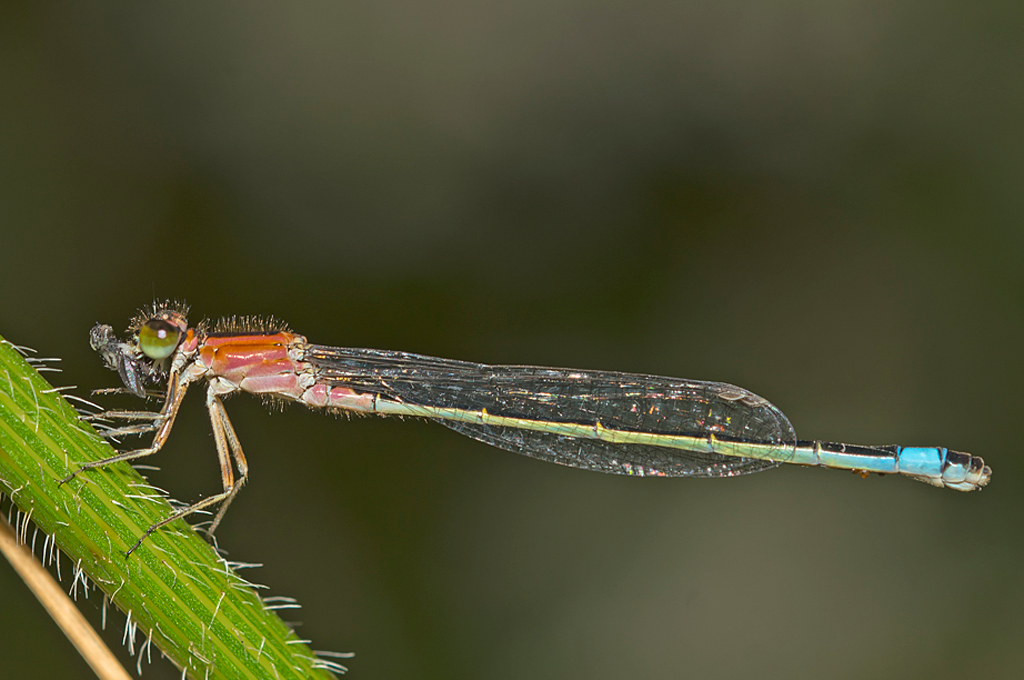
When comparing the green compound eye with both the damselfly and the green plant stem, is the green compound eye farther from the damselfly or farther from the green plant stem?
the green plant stem

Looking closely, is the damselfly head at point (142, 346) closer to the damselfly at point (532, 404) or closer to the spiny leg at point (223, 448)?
the damselfly at point (532, 404)

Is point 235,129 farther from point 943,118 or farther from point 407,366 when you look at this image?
point 943,118

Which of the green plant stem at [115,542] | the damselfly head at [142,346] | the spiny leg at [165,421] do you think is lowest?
the green plant stem at [115,542]

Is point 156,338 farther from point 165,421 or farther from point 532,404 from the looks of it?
point 532,404

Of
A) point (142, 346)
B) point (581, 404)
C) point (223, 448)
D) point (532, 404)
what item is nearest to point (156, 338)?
point (142, 346)

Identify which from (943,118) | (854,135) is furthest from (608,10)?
(943,118)

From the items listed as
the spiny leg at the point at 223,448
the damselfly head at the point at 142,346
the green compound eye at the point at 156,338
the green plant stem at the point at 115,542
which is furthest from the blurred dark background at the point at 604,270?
the green plant stem at the point at 115,542
